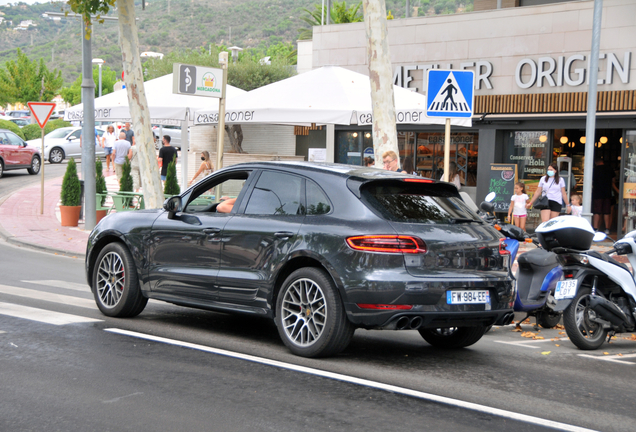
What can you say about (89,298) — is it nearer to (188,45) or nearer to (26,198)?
(26,198)

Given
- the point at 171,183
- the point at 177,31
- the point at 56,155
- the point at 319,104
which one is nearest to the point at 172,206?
the point at 319,104

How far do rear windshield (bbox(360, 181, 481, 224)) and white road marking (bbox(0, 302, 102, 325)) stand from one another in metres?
3.26

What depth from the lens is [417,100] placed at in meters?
14.2

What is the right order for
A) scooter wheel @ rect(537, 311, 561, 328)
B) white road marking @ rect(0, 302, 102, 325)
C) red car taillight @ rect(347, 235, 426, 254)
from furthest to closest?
1. scooter wheel @ rect(537, 311, 561, 328)
2. white road marking @ rect(0, 302, 102, 325)
3. red car taillight @ rect(347, 235, 426, 254)

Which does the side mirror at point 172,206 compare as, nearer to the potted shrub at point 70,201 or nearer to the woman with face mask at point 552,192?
the woman with face mask at point 552,192

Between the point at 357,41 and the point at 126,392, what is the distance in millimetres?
16774

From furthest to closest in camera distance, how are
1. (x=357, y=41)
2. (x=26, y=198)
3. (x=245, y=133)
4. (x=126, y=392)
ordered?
(x=245, y=133) < (x=26, y=198) < (x=357, y=41) < (x=126, y=392)

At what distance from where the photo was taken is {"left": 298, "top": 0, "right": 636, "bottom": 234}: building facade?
629 inches

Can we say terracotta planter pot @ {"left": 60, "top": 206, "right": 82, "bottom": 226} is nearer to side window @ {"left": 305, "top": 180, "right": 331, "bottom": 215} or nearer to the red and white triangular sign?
the red and white triangular sign

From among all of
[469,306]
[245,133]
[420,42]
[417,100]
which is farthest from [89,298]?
[245,133]

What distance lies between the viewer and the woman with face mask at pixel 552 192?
16047mm

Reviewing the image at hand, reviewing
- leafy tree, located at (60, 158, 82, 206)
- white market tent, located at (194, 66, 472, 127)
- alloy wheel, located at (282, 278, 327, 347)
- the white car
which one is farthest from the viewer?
the white car

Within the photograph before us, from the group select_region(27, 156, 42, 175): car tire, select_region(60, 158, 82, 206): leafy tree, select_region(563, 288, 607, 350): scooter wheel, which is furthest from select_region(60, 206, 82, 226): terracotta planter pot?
select_region(27, 156, 42, 175): car tire

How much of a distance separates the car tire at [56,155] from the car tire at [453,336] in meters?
32.6
